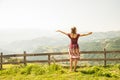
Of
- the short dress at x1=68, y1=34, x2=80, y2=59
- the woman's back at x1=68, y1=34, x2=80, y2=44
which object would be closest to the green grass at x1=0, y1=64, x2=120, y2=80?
the short dress at x1=68, y1=34, x2=80, y2=59

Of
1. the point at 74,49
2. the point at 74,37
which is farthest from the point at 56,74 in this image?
the point at 74,37

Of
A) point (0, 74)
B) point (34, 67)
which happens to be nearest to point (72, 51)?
point (34, 67)

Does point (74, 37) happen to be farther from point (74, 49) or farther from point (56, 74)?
point (56, 74)

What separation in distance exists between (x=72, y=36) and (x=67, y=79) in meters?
2.44

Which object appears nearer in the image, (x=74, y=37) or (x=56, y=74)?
(x=56, y=74)

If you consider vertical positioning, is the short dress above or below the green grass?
above

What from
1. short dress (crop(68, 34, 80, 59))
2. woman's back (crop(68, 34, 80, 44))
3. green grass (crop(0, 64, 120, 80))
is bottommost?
green grass (crop(0, 64, 120, 80))

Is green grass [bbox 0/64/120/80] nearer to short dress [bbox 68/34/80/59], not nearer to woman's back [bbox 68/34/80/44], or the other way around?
short dress [bbox 68/34/80/59]

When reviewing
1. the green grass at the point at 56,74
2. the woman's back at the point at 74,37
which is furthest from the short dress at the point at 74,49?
the green grass at the point at 56,74

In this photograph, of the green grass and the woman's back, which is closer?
the green grass

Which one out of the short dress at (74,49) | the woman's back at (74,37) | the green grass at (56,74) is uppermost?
the woman's back at (74,37)

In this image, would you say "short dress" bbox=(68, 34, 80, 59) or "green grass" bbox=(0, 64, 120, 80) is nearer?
"green grass" bbox=(0, 64, 120, 80)

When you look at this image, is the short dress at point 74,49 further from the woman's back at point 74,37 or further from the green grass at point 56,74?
the green grass at point 56,74

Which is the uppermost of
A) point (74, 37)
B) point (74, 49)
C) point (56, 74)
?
point (74, 37)
